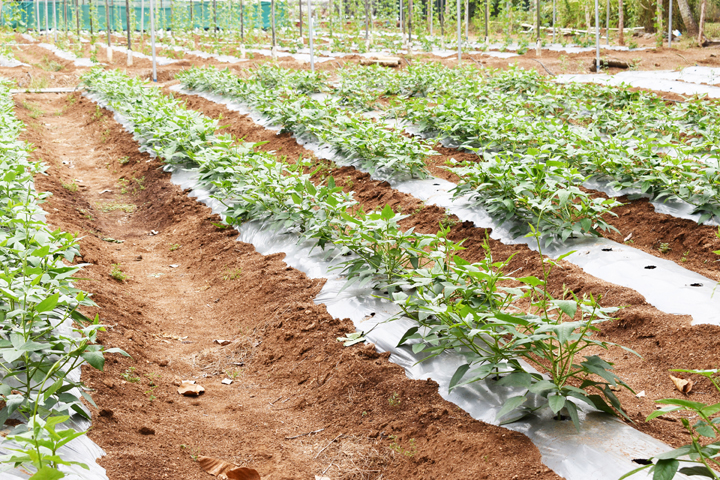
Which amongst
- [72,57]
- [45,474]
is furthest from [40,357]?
[72,57]

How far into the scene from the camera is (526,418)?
95.4 inches

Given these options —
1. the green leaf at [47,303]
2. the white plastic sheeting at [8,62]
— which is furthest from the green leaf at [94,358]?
the white plastic sheeting at [8,62]

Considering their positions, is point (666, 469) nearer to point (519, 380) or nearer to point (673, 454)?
point (673, 454)

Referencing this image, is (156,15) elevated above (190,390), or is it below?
above

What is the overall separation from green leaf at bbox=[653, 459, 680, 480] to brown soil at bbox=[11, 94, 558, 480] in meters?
0.53

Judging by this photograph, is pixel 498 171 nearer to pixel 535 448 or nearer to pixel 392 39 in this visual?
pixel 535 448

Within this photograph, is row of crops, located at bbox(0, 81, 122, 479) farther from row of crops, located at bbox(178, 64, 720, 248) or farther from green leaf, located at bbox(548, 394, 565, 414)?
row of crops, located at bbox(178, 64, 720, 248)

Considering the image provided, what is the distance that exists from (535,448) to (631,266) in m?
2.37

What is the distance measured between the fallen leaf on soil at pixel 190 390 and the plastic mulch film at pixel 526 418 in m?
0.91

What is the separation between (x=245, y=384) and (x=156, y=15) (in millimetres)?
29797

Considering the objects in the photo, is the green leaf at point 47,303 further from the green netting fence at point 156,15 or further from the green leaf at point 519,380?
the green netting fence at point 156,15

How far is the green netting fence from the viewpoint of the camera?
25047 millimetres

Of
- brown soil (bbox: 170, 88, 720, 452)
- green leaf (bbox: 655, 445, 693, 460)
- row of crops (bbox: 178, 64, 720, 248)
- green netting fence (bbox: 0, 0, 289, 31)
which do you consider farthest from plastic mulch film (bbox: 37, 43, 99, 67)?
green leaf (bbox: 655, 445, 693, 460)

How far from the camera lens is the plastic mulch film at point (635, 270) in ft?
12.1
